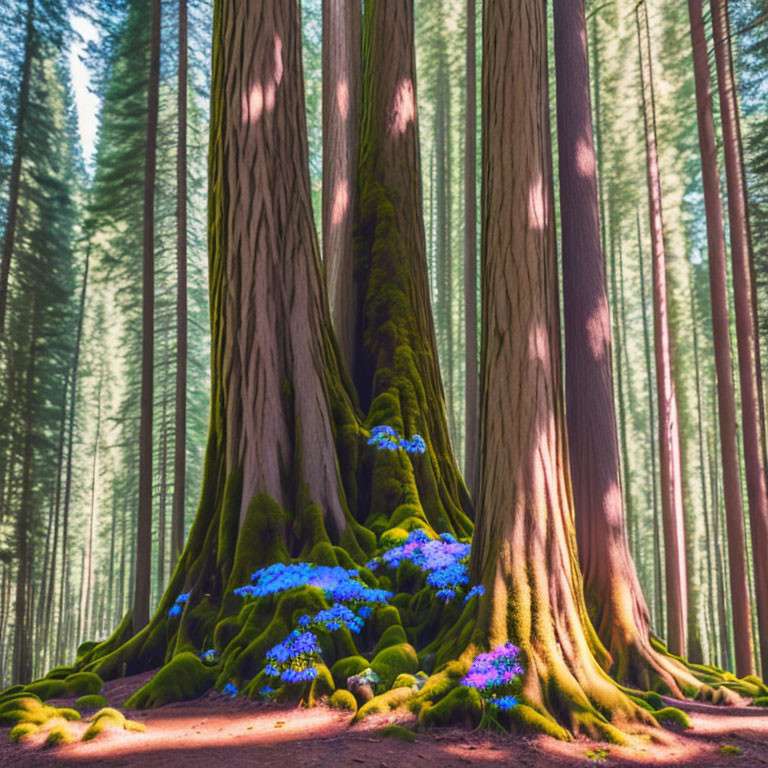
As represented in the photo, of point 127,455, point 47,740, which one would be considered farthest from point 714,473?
point 47,740

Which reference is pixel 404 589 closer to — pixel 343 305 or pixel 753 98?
pixel 343 305

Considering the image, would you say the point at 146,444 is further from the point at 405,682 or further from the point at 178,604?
the point at 405,682

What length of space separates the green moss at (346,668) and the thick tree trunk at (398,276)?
239 centimetres

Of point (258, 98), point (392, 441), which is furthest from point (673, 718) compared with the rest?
point (258, 98)

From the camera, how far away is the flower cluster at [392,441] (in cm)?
752

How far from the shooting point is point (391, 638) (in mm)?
5477

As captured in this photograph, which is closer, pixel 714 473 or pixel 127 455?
pixel 714 473

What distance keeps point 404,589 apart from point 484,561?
1.32 meters

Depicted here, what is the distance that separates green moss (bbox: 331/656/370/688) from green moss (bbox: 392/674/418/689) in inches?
14.6

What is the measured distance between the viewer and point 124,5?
15.5m

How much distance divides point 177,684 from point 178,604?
118 cm

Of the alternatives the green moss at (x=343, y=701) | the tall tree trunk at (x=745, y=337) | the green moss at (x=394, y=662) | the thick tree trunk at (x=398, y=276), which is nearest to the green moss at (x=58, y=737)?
the green moss at (x=343, y=701)

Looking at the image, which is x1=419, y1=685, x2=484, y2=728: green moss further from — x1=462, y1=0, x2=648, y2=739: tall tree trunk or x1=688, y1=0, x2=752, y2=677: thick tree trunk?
x1=688, y1=0, x2=752, y2=677: thick tree trunk

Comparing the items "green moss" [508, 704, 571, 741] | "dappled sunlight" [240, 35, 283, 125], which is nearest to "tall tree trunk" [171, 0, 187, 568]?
"dappled sunlight" [240, 35, 283, 125]
